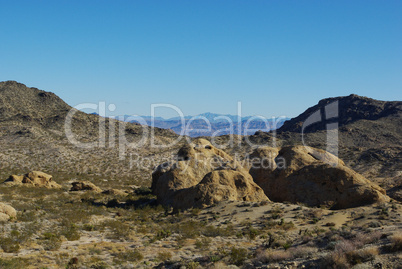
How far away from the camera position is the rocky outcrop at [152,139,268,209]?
2131 cm

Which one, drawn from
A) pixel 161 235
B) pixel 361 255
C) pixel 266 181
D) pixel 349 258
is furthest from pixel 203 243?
pixel 266 181

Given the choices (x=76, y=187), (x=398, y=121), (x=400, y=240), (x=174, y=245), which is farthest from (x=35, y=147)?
(x=398, y=121)

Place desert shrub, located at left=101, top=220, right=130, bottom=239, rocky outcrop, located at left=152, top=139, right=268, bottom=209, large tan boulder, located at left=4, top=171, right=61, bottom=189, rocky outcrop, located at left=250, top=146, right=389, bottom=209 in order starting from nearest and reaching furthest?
desert shrub, located at left=101, top=220, right=130, bottom=239 < rocky outcrop, located at left=250, top=146, right=389, bottom=209 < rocky outcrop, located at left=152, top=139, right=268, bottom=209 < large tan boulder, located at left=4, top=171, right=61, bottom=189

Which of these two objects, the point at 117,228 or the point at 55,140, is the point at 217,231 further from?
the point at 55,140

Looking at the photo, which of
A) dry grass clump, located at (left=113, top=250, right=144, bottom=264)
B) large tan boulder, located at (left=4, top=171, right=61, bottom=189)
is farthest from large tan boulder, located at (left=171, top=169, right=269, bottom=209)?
large tan boulder, located at (left=4, top=171, right=61, bottom=189)

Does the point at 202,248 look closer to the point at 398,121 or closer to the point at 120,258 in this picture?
the point at 120,258

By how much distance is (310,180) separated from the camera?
23.3m

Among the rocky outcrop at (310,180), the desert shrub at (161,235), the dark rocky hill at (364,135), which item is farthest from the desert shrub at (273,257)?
the dark rocky hill at (364,135)

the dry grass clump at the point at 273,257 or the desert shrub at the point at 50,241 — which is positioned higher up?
the dry grass clump at the point at 273,257

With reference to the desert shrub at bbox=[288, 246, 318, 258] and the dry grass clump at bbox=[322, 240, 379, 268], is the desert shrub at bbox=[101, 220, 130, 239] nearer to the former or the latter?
the desert shrub at bbox=[288, 246, 318, 258]

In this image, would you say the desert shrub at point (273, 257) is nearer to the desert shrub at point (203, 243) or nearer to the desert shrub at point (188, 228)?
the desert shrub at point (203, 243)

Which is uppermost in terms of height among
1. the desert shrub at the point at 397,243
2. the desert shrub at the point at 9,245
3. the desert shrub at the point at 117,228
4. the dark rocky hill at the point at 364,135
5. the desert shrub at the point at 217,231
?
the dark rocky hill at the point at 364,135

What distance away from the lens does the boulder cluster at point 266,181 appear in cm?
2100

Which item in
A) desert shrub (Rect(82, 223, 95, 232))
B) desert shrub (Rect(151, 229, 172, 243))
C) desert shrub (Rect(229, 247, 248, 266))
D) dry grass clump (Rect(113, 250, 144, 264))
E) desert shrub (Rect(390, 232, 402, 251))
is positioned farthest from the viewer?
desert shrub (Rect(82, 223, 95, 232))
